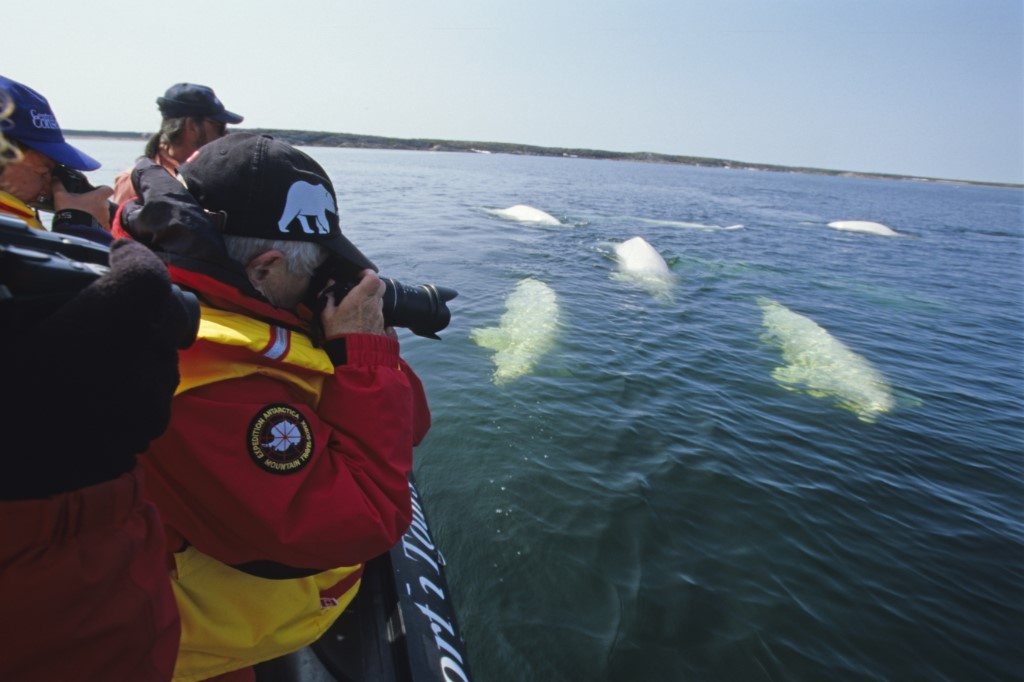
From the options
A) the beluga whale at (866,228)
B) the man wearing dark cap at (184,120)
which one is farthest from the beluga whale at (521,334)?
the beluga whale at (866,228)

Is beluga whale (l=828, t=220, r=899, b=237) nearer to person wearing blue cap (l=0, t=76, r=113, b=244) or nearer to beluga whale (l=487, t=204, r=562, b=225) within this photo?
beluga whale (l=487, t=204, r=562, b=225)

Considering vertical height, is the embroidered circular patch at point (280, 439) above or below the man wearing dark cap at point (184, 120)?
below

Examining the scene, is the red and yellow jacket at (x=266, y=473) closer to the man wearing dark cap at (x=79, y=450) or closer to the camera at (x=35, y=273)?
the man wearing dark cap at (x=79, y=450)

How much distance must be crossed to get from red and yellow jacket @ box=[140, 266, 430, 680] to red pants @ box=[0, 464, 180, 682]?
41cm

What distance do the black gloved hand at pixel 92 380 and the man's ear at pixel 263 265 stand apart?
827 mm

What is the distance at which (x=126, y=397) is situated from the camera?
1.11m

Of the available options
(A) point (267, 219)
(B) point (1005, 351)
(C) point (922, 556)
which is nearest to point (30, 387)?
(A) point (267, 219)

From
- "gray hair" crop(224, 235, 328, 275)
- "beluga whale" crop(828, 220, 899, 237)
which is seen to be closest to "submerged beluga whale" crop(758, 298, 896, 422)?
"gray hair" crop(224, 235, 328, 275)

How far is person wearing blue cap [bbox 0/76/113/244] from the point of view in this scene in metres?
3.05

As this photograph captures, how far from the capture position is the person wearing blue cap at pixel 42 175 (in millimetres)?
3047

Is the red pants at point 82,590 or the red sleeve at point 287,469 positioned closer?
the red pants at point 82,590

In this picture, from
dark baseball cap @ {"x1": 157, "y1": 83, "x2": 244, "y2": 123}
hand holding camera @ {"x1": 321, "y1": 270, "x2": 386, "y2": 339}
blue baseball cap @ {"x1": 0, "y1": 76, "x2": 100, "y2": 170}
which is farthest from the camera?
dark baseball cap @ {"x1": 157, "y1": 83, "x2": 244, "y2": 123}

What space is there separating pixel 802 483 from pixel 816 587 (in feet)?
5.63

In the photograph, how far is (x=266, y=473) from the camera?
1.70 m
